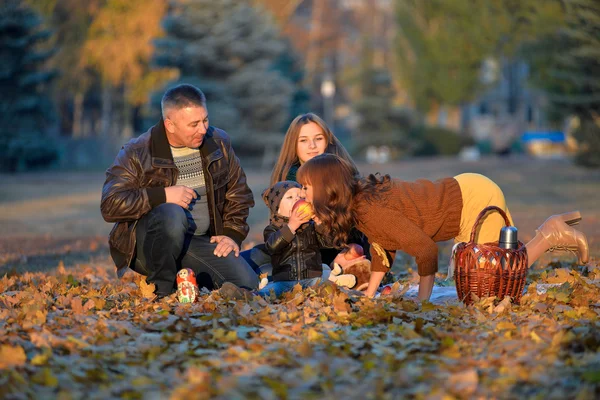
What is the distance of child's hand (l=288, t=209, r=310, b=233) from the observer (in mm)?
5496

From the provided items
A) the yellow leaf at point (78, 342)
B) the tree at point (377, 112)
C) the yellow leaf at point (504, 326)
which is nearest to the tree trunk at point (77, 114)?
the tree at point (377, 112)

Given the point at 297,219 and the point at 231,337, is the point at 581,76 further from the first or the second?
the point at 231,337

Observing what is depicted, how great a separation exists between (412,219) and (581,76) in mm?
15610

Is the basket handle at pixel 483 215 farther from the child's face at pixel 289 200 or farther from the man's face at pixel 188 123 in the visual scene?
the man's face at pixel 188 123

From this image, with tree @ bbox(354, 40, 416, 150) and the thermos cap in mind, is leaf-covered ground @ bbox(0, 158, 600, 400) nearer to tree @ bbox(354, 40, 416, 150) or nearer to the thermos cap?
the thermos cap

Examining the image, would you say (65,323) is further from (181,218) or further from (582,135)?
(582,135)

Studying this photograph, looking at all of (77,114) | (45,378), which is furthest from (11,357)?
(77,114)

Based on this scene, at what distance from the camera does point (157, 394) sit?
10.7 feet

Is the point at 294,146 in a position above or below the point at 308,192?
above

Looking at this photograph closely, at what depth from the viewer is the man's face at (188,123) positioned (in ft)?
18.5

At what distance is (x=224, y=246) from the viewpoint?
5.75 meters

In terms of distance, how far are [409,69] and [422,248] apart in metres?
39.6

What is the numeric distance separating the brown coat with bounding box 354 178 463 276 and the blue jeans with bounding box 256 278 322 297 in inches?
21.9

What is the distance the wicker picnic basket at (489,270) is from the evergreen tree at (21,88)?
2402cm
